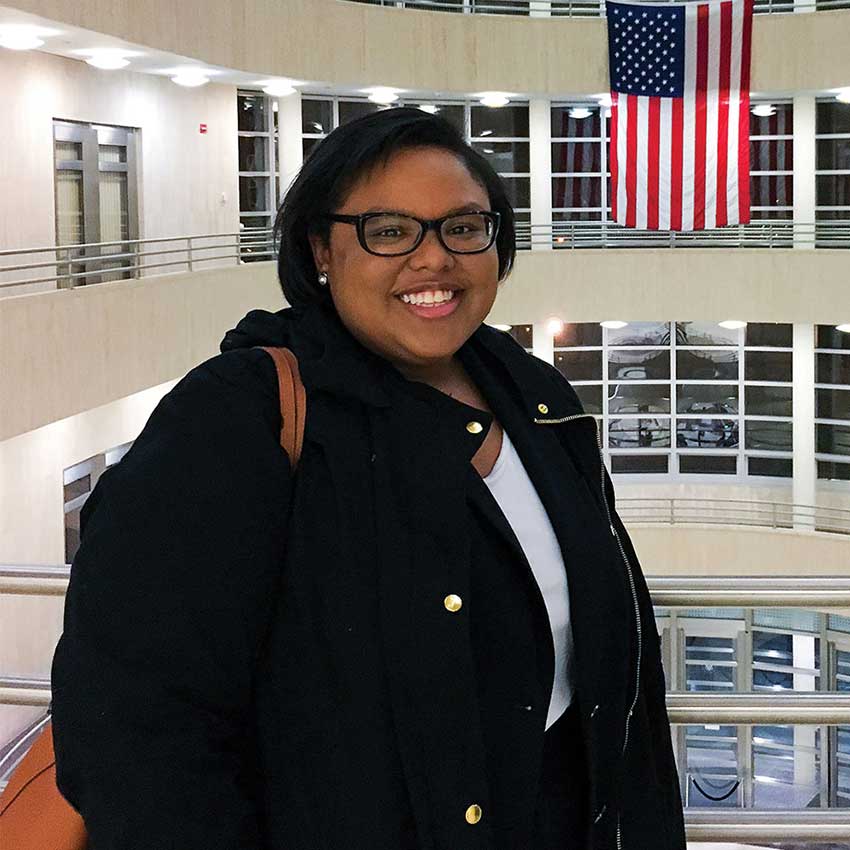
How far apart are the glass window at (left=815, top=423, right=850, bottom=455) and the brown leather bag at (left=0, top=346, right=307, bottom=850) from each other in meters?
25.0

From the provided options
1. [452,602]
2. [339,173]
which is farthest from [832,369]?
[452,602]

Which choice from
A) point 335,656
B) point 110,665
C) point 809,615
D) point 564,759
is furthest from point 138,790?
point 809,615

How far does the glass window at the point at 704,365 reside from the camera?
27.8 m

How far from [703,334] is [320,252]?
2593 cm

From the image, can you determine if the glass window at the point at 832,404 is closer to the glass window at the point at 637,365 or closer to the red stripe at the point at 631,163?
the glass window at the point at 637,365

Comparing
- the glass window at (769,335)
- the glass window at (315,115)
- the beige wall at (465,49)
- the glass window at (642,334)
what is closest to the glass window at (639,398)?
the glass window at (642,334)

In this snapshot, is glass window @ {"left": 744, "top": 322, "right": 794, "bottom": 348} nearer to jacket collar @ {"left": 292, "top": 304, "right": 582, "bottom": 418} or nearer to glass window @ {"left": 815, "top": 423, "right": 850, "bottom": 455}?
glass window @ {"left": 815, "top": 423, "right": 850, "bottom": 455}

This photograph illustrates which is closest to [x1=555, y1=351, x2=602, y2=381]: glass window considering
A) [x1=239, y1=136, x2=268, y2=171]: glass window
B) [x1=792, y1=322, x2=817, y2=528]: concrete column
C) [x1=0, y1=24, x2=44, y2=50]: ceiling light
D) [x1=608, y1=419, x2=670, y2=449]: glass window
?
[x1=608, y1=419, x2=670, y2=449]: glass window

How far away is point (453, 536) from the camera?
96.5 inches

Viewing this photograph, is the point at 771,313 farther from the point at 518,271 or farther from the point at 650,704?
the point at 650,704

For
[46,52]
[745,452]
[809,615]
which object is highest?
[46,52]

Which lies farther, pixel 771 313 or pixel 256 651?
pixel 771 313

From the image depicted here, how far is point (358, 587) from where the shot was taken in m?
2.40

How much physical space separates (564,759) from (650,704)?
1.00 ft
